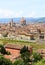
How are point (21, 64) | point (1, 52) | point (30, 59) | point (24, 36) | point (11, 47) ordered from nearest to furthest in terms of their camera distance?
point (21, 64) → point (30, 59) → point (1, 52) → point (11, 47) → point (24, 36)

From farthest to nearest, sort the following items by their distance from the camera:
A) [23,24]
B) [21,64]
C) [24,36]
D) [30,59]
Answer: [23,24]
[24,36]
[30,59]
[21,64]

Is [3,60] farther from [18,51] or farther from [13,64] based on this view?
[18,51]

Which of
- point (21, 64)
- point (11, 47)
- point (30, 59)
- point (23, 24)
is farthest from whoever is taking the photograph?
point (23, 24)

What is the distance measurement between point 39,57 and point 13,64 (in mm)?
4571

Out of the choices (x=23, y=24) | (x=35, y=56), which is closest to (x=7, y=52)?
(x=35, y=56)

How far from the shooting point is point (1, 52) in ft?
81.3

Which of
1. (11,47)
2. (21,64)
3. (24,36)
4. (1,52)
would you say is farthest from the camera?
(24,36)

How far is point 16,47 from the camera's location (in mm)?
26141

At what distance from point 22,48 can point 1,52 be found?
7.79ft

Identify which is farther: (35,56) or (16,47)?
(16,47)

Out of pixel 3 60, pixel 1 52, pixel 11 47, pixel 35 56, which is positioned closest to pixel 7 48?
pixel 11 47

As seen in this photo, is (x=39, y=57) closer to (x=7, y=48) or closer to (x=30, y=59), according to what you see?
(x=30, y=59)

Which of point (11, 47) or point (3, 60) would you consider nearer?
point (3, 60)

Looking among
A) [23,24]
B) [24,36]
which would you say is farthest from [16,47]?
[23,24]
